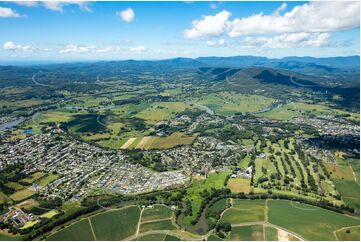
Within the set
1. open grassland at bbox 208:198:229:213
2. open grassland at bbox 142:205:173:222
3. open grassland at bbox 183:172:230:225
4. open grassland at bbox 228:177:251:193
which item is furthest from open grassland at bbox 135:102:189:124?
open grassland at bbox 142:205:173:222

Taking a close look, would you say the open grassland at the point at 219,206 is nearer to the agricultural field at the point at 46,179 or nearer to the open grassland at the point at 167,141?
the open grassland at the point at 167,141

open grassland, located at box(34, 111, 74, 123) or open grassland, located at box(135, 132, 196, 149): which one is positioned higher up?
open grassland, located at box(135, 132, 196, 149)

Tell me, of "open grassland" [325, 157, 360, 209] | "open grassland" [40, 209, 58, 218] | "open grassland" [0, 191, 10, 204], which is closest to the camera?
"open grassland" [40, 209, 58, 218]

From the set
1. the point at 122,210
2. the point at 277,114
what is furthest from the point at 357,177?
the point at 277,114

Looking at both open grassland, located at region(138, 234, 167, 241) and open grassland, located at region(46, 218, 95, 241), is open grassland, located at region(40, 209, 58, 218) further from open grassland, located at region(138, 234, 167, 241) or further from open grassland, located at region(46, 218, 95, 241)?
open grassland, located at region(138, 234, 167, 241)

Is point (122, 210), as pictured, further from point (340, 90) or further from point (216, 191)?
point (340, 90)

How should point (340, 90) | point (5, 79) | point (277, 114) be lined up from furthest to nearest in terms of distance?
point (5, 79)
point (340, 90)
point (277, 114)

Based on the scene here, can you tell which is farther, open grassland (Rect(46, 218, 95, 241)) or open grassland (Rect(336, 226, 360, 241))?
open grassland (Rect(46, 218, 95, 241))
